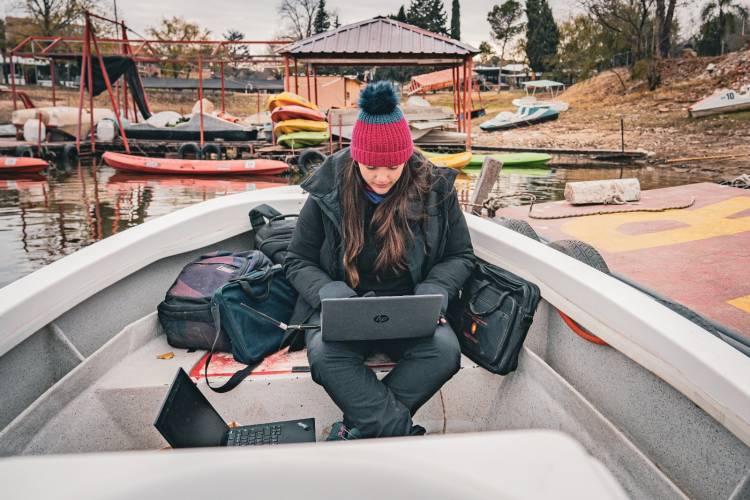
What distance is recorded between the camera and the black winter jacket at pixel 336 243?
2.20m

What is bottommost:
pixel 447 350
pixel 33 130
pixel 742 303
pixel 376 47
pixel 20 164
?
pixel 742 303

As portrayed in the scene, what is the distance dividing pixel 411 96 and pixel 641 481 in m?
36.3

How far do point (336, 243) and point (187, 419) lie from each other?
0.91 meters

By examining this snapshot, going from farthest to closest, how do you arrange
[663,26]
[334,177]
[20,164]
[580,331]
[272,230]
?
[663,26]
[20,164]
[272,230]
[334,177]
[580,331]

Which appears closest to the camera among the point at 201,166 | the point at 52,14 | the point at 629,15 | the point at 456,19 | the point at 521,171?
the point at 201,166

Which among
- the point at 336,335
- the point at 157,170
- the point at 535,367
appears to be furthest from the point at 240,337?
the point at 157,170

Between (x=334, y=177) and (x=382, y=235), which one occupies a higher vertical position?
(x=334, y=177)

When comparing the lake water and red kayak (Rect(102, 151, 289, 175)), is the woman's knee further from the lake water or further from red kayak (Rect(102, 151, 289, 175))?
red kayak (Rect(102, 151, 289, 175))

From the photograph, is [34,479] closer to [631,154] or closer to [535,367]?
[535,367]

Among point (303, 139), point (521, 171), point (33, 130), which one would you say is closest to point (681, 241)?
point (521, 171)

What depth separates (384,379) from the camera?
1982mm

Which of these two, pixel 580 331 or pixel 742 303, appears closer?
pixel 580 331

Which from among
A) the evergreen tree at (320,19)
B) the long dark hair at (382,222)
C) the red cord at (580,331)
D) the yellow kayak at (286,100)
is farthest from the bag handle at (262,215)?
the evergreen tree at (320,19)

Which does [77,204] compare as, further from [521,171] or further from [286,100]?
[521,171]
